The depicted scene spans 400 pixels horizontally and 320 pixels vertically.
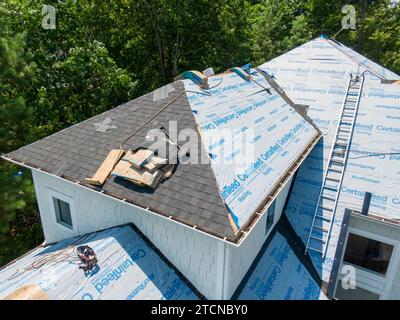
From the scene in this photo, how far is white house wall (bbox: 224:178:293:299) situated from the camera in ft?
21.5

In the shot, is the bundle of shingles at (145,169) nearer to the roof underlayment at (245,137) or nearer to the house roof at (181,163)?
the house roof at (181,163)

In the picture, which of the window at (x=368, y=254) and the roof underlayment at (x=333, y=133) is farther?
the window at (x=368, y=254)

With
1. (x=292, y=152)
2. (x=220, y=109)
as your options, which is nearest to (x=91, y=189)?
(x=220, y=109)

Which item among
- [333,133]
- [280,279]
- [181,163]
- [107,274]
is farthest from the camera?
[333,133]

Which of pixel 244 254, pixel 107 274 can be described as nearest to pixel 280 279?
pixel 244 254

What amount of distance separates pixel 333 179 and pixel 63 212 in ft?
31.7

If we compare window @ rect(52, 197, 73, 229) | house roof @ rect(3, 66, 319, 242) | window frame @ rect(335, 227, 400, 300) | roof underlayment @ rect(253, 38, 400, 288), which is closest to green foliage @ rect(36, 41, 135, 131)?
house roof @ rect(3, 66, 319, 242)

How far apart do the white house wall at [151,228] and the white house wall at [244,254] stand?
403mm

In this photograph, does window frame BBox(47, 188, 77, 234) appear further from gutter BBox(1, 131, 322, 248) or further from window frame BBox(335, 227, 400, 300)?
window frame BBox(335, 227, 400, 300)

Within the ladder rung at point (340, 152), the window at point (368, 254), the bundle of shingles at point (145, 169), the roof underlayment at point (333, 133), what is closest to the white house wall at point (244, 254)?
the roof underlayment at point (333, 133)

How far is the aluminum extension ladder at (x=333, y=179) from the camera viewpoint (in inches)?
359

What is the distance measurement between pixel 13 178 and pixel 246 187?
893 cm

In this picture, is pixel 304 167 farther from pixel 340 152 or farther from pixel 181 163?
pixel 181 163

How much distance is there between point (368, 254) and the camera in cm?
1061
